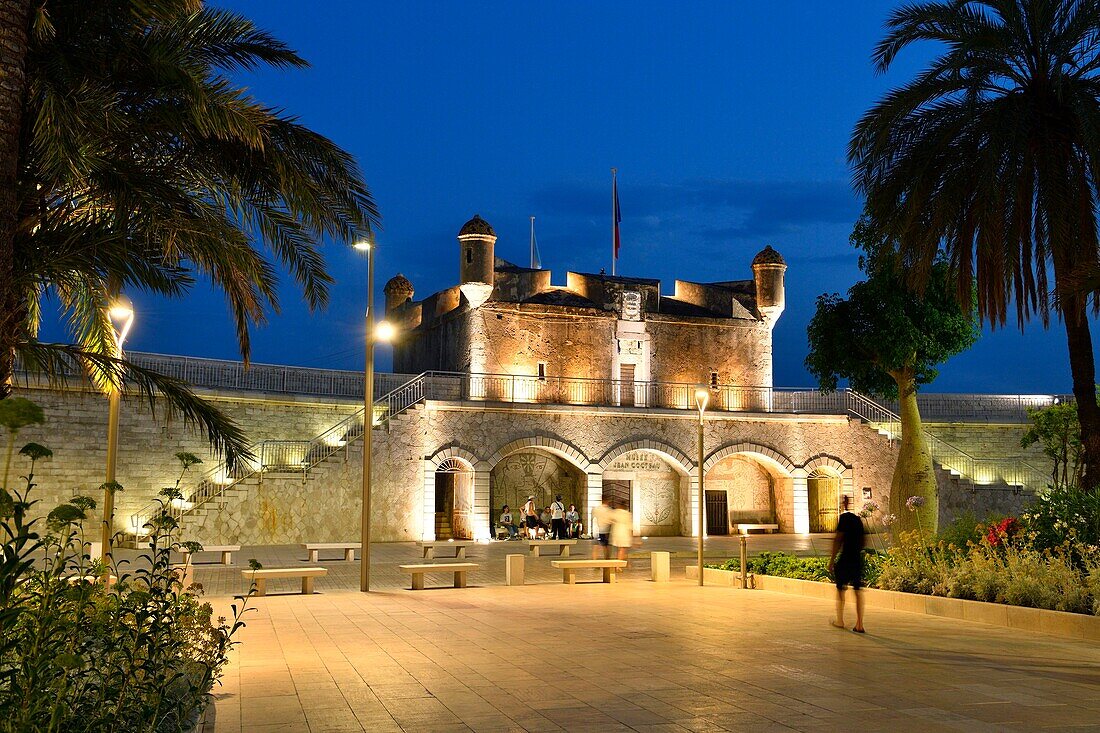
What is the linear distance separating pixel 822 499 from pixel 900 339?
1653 centimetres

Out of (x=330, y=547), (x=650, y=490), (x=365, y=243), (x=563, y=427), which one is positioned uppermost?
(x=365, y=243)

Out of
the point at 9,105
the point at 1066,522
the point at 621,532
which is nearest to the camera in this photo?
the point at 9,105

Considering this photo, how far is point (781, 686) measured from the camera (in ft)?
24.8

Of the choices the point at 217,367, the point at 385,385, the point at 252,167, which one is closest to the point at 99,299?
the point at 252,167

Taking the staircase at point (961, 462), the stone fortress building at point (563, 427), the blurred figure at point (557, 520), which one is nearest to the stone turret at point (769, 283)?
the stone fortress building at point (563, 427)

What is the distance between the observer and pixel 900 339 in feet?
68.1

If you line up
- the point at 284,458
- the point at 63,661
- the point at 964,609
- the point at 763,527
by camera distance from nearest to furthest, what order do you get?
the point at 63,661
the point at 964,609
the point at 284,458
the point at 763,527

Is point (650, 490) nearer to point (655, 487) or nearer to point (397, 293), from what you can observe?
point (655, 487)

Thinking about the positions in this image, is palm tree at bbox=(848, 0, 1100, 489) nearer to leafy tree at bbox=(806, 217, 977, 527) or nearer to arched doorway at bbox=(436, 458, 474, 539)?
leafy tree at bbox=(806, 217, 977, 527)

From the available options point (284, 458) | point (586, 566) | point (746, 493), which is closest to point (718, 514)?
point (746, 493)

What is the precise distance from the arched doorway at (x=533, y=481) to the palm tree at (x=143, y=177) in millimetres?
22943

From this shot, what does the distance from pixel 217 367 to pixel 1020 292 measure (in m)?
21.2

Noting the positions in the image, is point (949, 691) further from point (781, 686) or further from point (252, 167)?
point (252, 167)

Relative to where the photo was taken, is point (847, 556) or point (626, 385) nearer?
point (847, 556)
